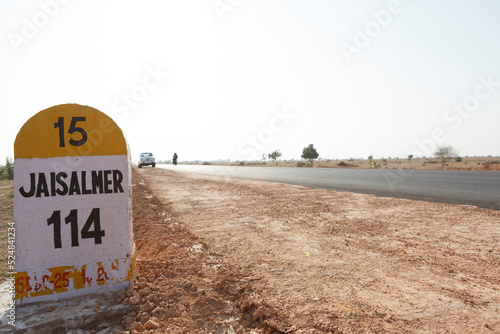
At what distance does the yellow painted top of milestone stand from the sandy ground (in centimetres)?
143

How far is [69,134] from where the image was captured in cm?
249

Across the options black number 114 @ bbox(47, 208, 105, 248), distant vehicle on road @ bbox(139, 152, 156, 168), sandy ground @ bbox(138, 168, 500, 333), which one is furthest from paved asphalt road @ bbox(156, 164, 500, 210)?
distant vehicle on road @ bbox(139, 152, 156, 168)

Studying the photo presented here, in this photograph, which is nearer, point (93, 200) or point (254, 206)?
point (93, 200)

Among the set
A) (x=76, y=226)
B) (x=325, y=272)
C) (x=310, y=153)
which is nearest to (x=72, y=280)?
(x=76, y=226)

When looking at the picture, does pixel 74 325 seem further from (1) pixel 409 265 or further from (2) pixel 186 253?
(1) pixel 409 265

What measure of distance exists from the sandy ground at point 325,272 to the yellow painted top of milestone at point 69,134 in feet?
4.69

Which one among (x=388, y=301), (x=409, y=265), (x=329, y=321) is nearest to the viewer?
(x=329, y=321)

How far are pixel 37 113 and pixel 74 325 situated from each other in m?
1.88

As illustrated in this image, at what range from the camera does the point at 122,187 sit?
2.62 m

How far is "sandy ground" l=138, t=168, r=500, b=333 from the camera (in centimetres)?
205

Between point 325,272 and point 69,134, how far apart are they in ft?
9.62

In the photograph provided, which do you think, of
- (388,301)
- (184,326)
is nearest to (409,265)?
(388,301)

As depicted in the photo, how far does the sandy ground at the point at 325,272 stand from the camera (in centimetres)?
205

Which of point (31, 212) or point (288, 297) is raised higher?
point (31, 212)
